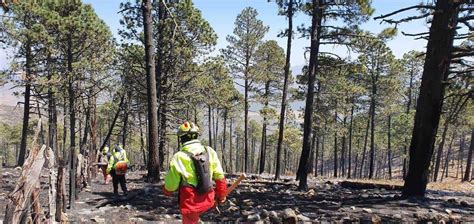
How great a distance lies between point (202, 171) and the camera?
201 inches

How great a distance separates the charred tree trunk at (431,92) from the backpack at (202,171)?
23.9ft

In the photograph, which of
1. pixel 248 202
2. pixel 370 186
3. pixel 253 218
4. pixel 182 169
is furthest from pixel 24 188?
pixel 370 186

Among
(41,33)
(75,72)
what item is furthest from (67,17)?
(75,72)

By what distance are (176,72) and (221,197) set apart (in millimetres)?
16867

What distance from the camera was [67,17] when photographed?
21641mm

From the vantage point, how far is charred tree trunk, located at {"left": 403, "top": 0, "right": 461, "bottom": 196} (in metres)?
9.80

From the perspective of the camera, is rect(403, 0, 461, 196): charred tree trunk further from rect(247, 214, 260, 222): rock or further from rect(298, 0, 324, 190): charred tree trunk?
rect(247, 214, 260, 222): rock

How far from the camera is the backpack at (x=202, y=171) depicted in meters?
5.10

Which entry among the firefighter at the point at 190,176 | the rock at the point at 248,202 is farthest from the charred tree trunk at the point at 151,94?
the firefighter at the point at 190,176

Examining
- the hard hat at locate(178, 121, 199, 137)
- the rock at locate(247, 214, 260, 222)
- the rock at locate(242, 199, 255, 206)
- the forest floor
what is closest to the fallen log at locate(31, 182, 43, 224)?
the hard hat at locate(178, 121, 199, 137)

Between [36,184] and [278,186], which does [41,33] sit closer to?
[278,186]

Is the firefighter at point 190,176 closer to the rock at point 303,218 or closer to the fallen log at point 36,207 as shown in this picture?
the fallen log at point 36,207

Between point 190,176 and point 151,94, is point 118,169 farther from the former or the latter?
point 190,176

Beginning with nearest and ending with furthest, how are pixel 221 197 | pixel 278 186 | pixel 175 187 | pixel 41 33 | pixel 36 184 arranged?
pixel 36 184, pixel 175 187, pixel 221 197, pixel 278 186, pixel 41 33
